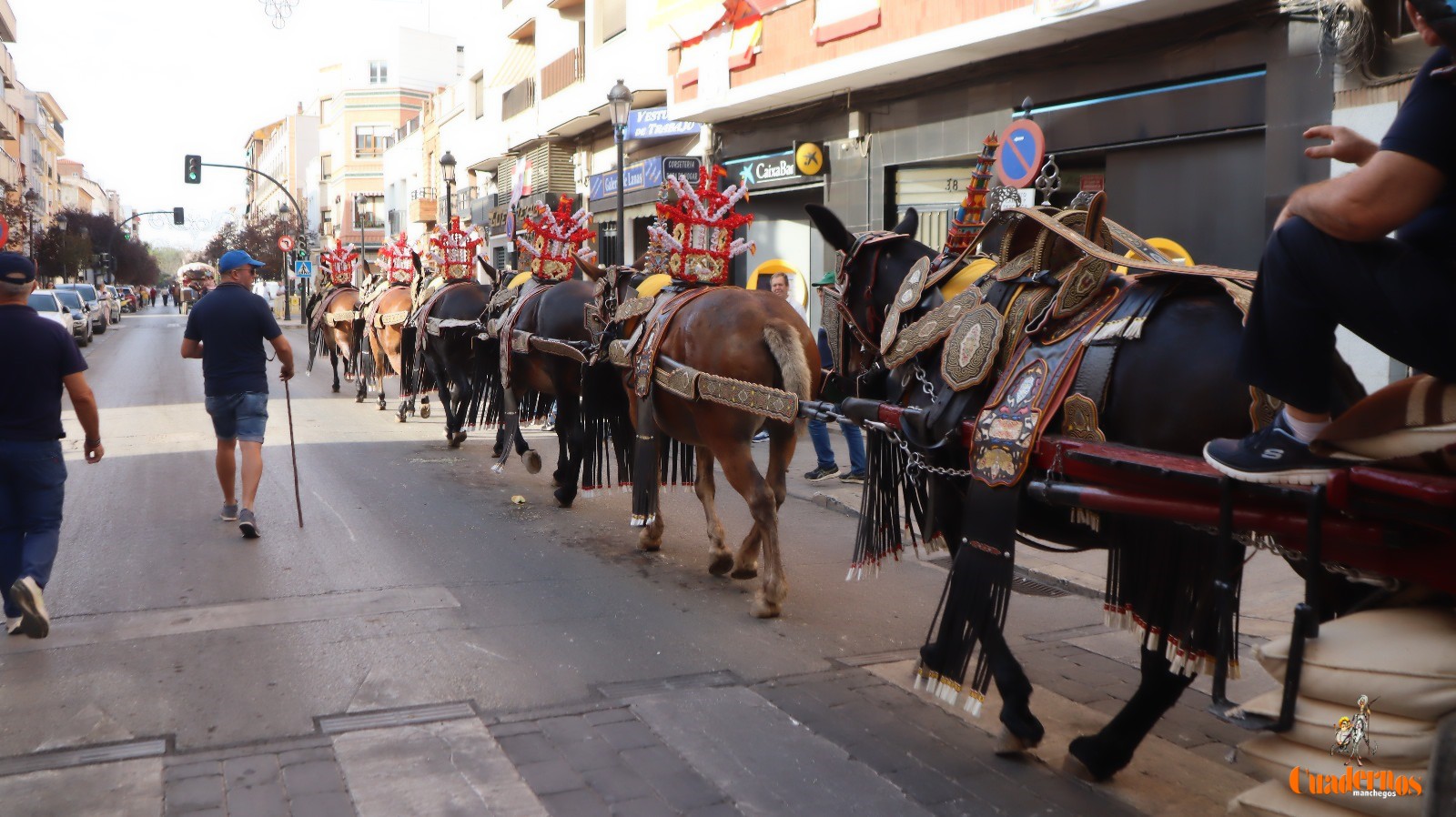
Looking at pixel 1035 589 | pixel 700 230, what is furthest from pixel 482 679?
pixel 1035 589

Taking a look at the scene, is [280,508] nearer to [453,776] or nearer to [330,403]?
[453,776]

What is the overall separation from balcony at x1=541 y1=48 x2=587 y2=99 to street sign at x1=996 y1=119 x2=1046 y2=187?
53.9ft

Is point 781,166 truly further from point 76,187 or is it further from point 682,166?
point 76,187

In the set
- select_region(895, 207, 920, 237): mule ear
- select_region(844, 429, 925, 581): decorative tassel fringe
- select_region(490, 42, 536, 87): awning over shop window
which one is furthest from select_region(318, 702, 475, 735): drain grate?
select_region(490, 42, 536, 87): awning over shop window

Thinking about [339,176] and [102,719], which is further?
[339,176]

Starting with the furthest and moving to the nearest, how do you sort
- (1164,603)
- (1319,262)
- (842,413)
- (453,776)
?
(842,413), (453,776), (1164,603), (1319,262)

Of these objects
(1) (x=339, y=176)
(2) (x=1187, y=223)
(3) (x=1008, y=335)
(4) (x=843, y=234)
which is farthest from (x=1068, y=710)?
(1) (x=339, y=176)

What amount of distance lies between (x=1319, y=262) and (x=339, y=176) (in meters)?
69.5

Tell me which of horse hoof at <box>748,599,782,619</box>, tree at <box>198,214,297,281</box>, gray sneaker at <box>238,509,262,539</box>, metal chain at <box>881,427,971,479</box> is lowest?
horse hoof at <box>748,599,782,619</box>

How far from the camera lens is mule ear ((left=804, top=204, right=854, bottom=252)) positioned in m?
4.98

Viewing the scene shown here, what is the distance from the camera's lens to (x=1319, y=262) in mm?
2496

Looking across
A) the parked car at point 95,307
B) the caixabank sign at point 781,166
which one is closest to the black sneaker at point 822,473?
the caixabank sign at point 781,166

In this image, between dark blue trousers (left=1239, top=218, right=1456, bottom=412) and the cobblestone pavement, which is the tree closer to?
the cobblestone pavement

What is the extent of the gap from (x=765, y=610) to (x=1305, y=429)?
364 centimetres
